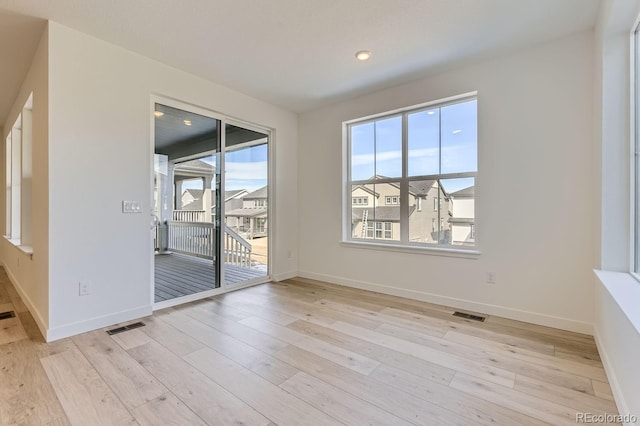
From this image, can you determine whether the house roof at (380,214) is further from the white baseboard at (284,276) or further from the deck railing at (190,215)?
the deck railing at (190,215)

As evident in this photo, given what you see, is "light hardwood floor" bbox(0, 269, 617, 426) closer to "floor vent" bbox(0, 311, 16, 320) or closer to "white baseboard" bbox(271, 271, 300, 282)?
"floor vent" bbox(0, 311, 16, 320)

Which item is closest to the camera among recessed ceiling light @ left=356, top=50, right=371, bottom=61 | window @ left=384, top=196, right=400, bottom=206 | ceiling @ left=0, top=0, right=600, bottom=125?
ceiling @ left=0, top=0, right=600, bottom=125

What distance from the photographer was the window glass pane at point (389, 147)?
3830 mm

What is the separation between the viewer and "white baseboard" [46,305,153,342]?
2.46 meters

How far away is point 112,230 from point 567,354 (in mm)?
3887

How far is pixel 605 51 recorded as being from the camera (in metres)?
2.18

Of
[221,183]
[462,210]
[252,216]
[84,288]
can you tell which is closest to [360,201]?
[462,210]

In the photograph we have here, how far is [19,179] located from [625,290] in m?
6.59

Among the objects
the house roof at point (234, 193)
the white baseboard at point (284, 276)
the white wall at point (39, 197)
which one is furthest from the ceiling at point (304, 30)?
the white baseboard at point (284, 276)

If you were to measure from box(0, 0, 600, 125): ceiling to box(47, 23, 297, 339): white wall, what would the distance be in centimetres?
22

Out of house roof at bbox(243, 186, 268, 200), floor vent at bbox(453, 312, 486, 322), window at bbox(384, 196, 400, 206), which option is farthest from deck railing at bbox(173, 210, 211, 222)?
floor vent at bbox(453, 312, 486, 322)

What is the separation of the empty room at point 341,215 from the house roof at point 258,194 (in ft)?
0.11

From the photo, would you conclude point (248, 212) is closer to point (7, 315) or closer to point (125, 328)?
point (125, 328)

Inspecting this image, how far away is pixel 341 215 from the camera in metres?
4.27
